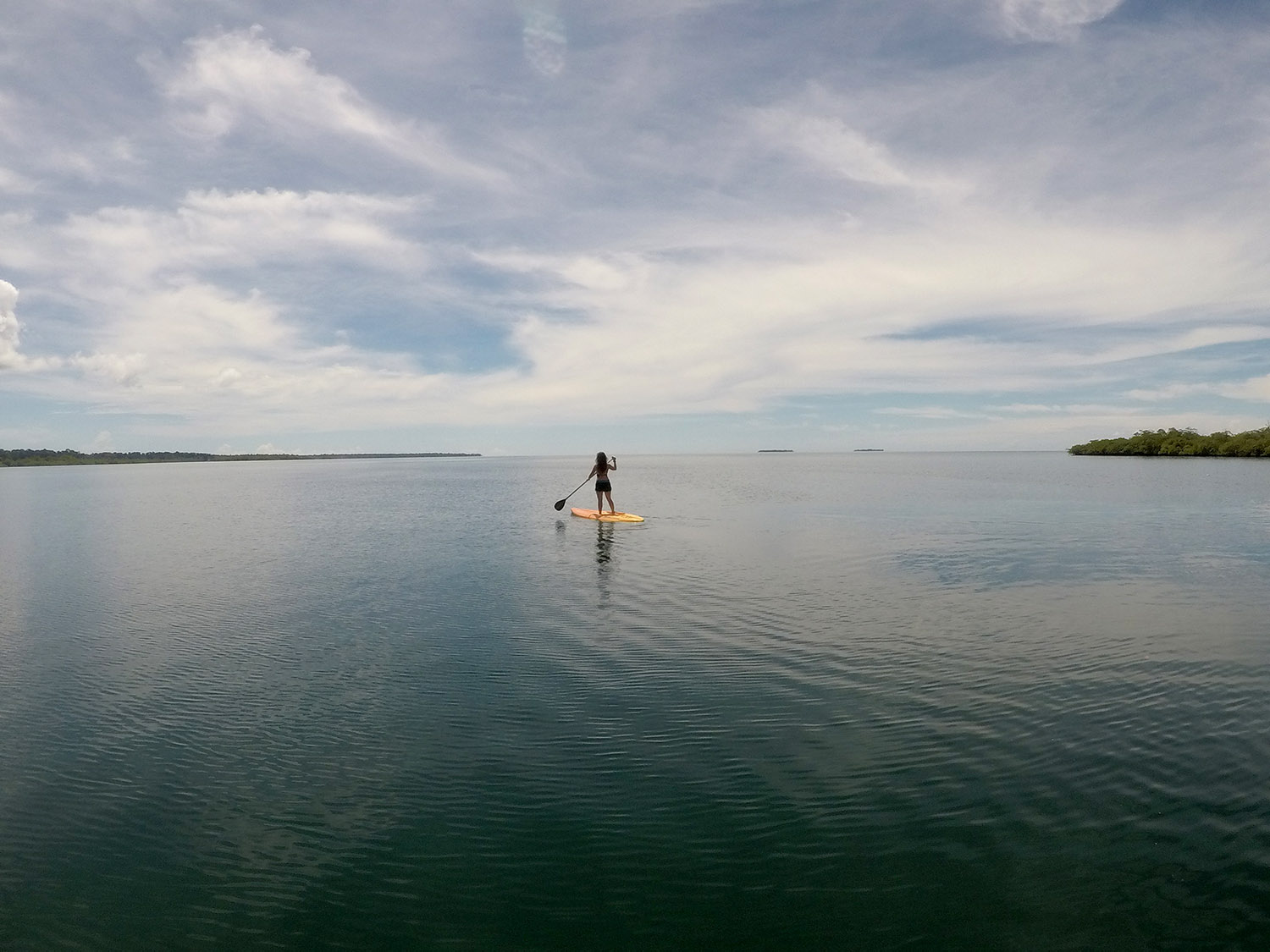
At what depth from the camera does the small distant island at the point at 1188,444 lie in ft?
389

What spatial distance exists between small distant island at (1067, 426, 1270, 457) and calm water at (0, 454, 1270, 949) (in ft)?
402

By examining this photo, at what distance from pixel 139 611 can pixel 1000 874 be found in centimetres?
1928

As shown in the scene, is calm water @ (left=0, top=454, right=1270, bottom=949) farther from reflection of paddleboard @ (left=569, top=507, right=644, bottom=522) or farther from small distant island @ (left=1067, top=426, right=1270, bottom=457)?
small distant island @ (left=1067, top=426, right=1270, bottom=457)

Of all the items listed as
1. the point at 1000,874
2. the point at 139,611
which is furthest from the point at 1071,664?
the point at 139,611

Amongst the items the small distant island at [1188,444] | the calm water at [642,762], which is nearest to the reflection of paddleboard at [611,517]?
the calm water at [642,762]

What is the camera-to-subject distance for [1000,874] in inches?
272

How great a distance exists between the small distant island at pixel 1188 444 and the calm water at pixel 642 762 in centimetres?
12257

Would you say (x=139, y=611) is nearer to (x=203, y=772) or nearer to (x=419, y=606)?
(x=419, y=606)

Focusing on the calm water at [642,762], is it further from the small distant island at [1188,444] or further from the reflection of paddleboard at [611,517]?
the small distant island at [1188,444]

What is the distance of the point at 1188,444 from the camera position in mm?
134375

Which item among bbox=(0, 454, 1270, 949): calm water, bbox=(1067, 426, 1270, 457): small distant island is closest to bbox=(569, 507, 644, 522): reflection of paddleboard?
bbox=(0, 454, 1270, 949): calm water

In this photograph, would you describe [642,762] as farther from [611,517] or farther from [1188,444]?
[1188,444]

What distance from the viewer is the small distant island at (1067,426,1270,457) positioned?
11856 centimetres

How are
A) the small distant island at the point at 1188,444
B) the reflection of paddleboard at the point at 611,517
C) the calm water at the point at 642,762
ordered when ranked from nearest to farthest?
the calm water at the point at 642,762 < the reflection of paddleboard at the point at 611,517 < the small distant island at the point at 1188,444
